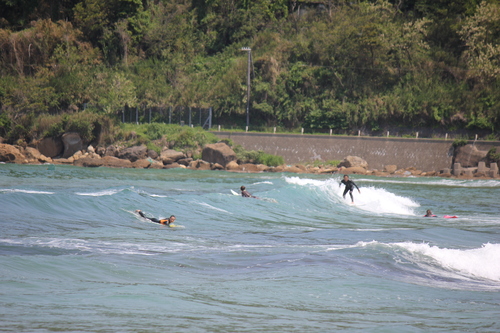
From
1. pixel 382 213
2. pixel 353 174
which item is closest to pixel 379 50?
pixel 353 174

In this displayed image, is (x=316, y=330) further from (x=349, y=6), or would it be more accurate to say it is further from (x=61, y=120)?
(x=349, y=6)

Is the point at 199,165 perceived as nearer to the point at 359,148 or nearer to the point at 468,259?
the point at 359,148

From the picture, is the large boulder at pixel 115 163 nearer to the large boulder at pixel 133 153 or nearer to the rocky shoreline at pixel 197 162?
the rocky shoreline at pixel 197 162

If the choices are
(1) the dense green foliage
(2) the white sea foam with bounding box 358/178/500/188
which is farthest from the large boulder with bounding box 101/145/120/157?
(2) the white sea foam with bounding box 358/178/500/188

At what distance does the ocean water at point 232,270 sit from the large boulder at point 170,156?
28.2 metres

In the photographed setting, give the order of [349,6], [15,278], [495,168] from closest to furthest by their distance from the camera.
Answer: [15,278]
[495,168]
[349,6]

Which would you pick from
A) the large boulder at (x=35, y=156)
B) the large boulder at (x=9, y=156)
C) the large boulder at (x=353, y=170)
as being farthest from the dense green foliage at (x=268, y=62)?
the large boulder at (x=353, y=170)

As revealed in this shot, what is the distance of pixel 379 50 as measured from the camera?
58562mm

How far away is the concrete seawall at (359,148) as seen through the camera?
50281mm

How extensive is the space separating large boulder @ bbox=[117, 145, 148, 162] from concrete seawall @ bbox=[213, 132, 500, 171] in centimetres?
797

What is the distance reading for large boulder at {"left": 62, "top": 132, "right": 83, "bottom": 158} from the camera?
5198 centimetres

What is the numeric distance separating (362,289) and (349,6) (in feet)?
205

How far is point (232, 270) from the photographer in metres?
11.2

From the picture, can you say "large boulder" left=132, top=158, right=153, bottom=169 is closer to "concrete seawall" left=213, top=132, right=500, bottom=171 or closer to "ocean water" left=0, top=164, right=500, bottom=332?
"concrete seawall" left=213, top=132, right=500, bottom=171
